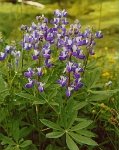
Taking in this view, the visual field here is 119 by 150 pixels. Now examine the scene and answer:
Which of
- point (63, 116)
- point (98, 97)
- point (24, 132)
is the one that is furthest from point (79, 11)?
point (63, 116)

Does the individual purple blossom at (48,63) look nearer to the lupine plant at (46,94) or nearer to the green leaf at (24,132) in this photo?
the lupine plant at (46,94)

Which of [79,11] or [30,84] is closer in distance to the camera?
[30,84]

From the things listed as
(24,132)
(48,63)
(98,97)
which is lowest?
(24,132)

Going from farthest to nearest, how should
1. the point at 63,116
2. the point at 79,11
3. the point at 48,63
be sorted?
the point at 79,11 → the point at 48,63 → the point at 63,116

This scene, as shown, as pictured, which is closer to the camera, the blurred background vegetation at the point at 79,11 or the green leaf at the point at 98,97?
the green leaf at the point at 98,97

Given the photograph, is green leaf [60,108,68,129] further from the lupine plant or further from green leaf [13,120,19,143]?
green leaf [13,120,19,143]

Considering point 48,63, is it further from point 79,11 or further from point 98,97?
point 79,11

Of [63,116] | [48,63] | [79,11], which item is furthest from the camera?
[79,11]

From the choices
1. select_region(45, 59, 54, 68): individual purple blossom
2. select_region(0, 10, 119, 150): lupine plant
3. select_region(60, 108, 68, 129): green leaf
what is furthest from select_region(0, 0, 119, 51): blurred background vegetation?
select_region(60, 108, 68, 129): green leaf

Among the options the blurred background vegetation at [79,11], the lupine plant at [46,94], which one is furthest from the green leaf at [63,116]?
the blurred background vegetation at [79,11]

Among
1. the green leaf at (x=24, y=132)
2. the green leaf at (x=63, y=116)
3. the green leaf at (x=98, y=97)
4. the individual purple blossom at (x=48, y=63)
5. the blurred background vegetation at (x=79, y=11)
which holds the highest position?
the blurred background vegetation at (x=79, y=11)

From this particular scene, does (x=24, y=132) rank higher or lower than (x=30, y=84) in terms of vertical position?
lower

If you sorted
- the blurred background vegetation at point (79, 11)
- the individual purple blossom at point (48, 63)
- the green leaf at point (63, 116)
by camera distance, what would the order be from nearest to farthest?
1. the green leaf at point (63, 116)
2. the individual purple blossom at point (48, 63)
3. the blurred background vegetation at point (79, 11)

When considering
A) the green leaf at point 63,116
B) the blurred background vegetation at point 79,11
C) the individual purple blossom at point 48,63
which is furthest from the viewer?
the blurred background vegetation at point 79,11
